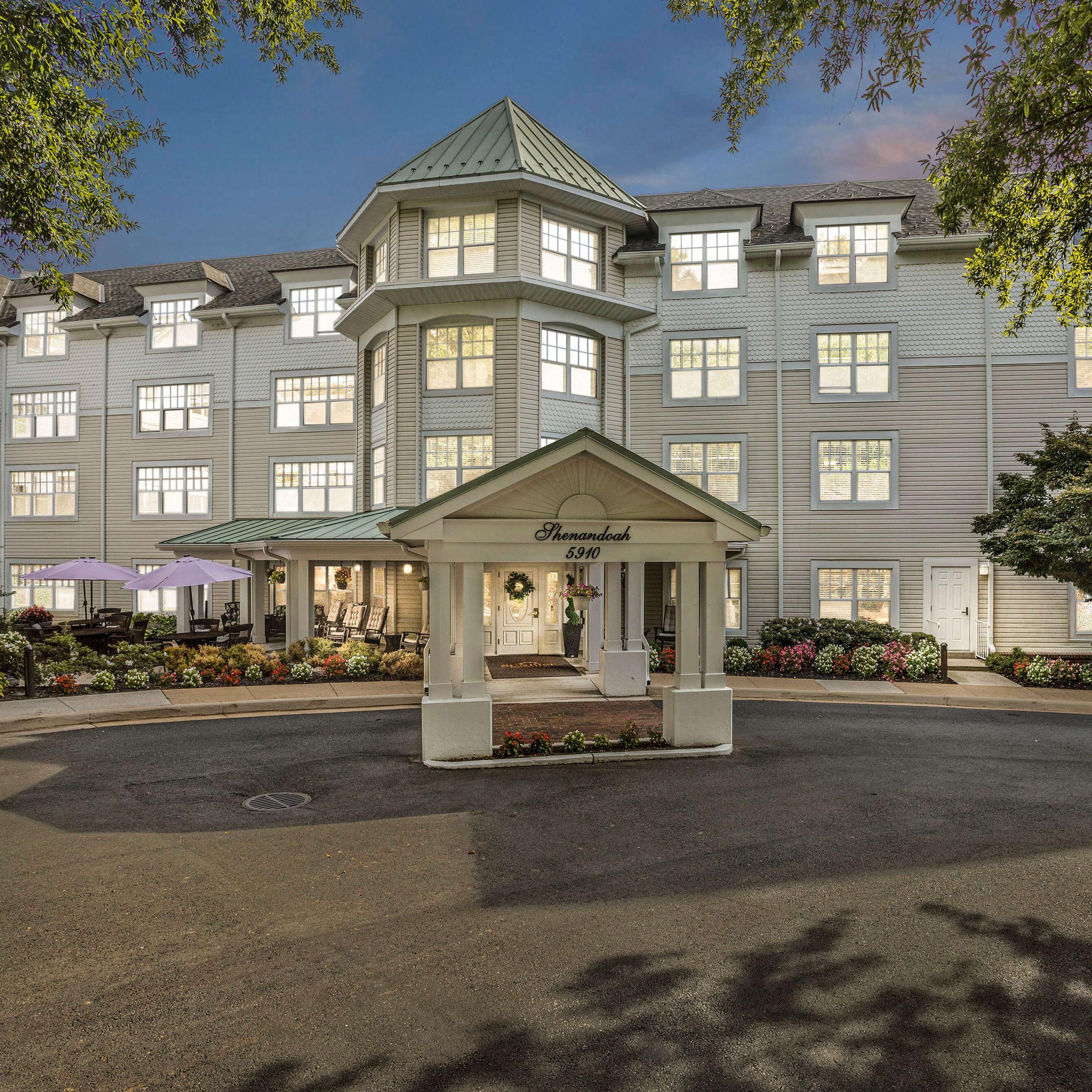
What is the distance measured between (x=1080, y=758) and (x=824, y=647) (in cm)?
814

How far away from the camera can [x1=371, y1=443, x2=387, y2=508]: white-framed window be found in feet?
72.0

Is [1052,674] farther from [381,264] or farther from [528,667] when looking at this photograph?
[381,264]

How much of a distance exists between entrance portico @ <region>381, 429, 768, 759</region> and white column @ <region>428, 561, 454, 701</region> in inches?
0.7

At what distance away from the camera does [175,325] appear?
2675 centimetres

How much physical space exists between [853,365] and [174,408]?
73.6 feet

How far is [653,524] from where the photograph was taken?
11.3 metres

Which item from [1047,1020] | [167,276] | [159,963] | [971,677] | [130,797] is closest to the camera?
[1047,1020]

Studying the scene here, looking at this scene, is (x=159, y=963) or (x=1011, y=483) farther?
(x=1011, y=483)

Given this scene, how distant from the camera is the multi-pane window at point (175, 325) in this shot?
87.5 feet

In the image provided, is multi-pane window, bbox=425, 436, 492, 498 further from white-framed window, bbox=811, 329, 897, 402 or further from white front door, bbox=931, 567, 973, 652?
white front door, bbox=931, 567, 973, 652

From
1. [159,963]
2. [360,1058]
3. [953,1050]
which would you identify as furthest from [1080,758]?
[159,963]

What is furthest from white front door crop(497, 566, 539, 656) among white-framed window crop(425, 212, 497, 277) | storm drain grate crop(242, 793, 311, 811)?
storm drain grate crop(242, 793, 311, 811)

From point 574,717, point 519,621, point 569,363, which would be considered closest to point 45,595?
point 519,621

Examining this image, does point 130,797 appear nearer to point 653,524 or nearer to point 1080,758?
point 653,524
